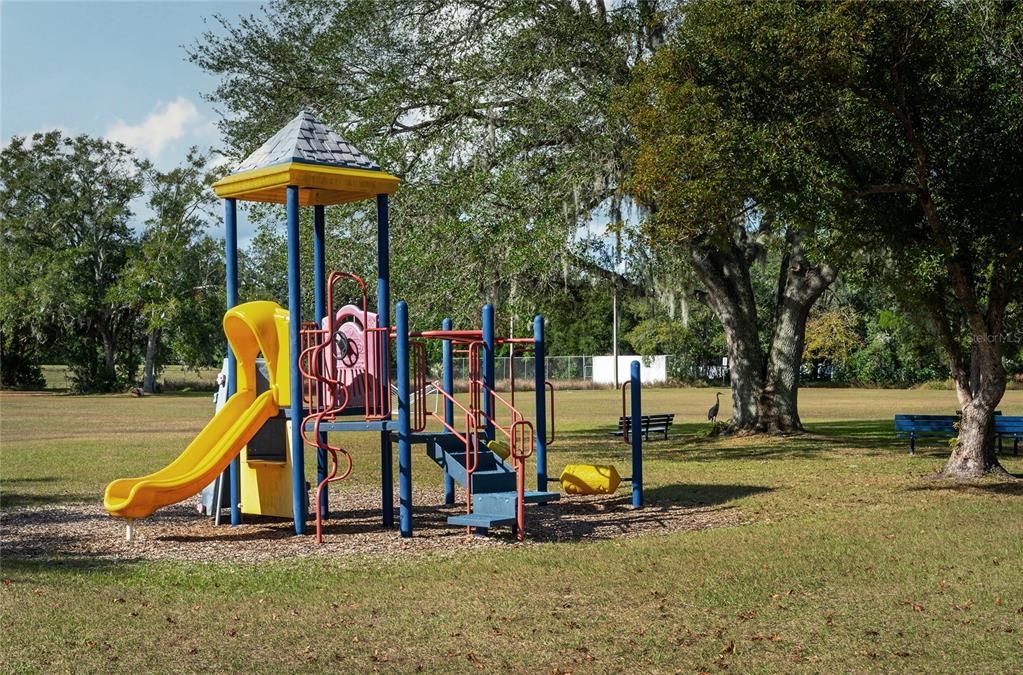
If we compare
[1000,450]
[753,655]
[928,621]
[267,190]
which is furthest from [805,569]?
[1000,450]

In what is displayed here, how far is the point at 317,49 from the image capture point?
2236 centimetres

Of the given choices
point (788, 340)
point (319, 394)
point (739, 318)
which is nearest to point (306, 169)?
point (319, 394)

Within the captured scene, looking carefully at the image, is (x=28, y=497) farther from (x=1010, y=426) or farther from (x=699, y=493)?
(x=1010, y=426)

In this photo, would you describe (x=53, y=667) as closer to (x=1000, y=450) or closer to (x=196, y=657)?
(x=196, y=657)

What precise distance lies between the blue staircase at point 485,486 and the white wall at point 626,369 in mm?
54260

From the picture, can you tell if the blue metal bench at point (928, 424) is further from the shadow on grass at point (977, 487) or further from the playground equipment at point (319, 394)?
the playground equipment at point (319, 394)

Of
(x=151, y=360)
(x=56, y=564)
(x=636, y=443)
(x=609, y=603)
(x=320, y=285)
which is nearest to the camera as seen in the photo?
(x=609, y=603)

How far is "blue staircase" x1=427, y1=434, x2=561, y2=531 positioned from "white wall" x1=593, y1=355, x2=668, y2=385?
5426 centimetres

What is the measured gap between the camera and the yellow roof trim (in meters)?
12.0

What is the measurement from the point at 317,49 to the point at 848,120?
36.6ft

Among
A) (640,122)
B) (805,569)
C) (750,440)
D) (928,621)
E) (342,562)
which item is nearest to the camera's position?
(928,621)

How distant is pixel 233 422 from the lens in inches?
493

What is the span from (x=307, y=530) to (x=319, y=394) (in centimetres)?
159

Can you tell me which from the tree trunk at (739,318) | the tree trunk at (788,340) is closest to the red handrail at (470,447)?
the tree trunk at (739,318)
